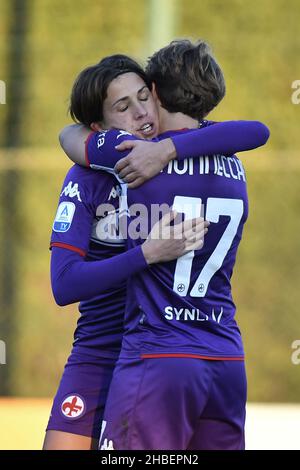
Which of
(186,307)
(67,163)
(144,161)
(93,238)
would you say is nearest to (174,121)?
(144,161)

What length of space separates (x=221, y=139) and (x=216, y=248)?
35 centimetres

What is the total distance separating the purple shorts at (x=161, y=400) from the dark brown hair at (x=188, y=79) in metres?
0.82

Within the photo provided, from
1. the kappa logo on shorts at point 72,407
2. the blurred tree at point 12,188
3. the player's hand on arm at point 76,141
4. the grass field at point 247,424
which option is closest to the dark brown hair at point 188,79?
the player's hand on arm at point 76,141

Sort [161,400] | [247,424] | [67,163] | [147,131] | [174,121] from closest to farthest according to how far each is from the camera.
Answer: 1. [161,400]
2. [174,121]
3. [147,131]
4. [247,424]
5. [67,163]

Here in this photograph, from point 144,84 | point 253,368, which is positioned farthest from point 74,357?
point 253,368

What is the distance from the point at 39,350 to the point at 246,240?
1.95 m

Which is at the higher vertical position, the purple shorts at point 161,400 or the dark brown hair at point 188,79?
the dark brown hair at point 188,79

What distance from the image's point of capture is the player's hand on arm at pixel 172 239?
2961 mm

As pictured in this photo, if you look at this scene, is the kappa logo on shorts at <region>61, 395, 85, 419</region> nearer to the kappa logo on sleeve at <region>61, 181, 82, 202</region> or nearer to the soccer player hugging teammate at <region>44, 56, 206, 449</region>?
the soccer player hugging teammate at <region>44, 56, 206, 449</region>

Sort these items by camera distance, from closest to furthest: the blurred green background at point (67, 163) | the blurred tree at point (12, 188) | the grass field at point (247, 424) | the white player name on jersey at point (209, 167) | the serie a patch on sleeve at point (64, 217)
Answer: the white player name on jersey at point (209, 167)
the serie a patch on sleeve at point (64, 217)
the grass field at point (247, 424)
the blurred green background at point (67, 163)
the blurred tree at point (12, 188)

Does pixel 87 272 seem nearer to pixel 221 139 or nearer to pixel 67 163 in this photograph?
pixel 221 139

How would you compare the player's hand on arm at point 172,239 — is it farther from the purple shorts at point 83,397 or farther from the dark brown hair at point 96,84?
the purple shorts at point 83,397

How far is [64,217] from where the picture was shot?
3201 mm

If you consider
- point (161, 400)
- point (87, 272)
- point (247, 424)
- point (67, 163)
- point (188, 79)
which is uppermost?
point (67, 163)
